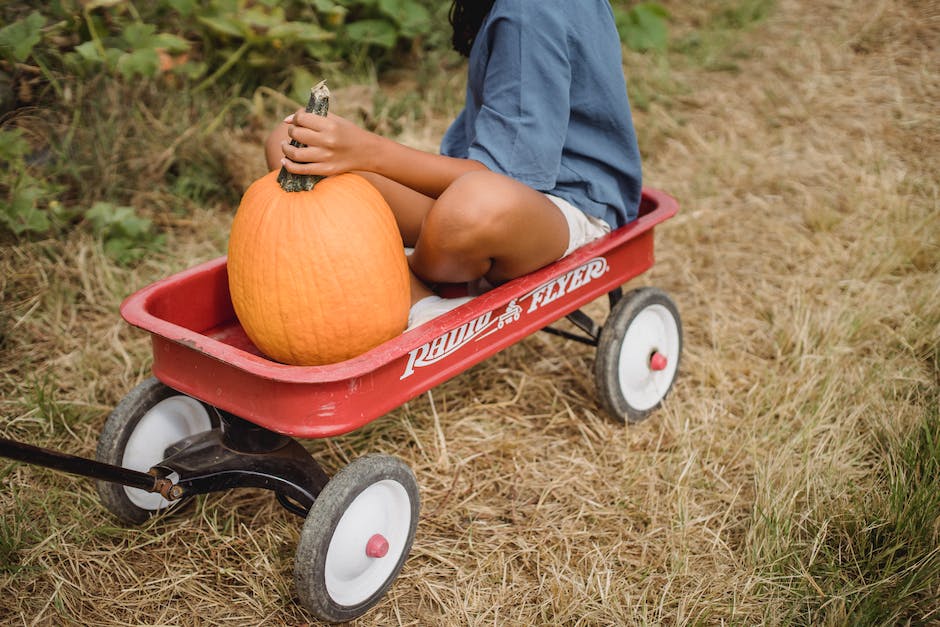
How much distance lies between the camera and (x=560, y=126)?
2045 millimetres

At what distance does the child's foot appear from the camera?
6.70ft

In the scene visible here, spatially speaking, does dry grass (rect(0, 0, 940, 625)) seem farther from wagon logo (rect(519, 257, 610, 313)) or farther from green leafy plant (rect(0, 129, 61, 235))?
wagon logo (rect(519, 257, 610, 313))

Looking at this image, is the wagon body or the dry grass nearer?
the wagon body

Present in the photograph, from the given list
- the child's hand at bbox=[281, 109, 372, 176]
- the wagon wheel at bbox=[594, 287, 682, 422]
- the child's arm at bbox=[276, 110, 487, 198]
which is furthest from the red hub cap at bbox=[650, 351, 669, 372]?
the child's hand at bbox=[281, 109, 372, 176]

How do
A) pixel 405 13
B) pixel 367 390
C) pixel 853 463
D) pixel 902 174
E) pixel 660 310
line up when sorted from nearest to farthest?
1. pixel 367 390
2. pixel 853 463
3. pixel 660 310
4. pixel 902 174
5. pixel 405 13

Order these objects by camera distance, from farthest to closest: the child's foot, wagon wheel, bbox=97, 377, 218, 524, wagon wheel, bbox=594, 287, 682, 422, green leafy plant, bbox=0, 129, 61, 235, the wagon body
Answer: green leafy plant, bbox=0, 129, 61, 235
wagon wheel, bbox=594, 287, 682, 422
the child's foot
wagon wheel, bbox=97, 377, 218, 524
the wagon body

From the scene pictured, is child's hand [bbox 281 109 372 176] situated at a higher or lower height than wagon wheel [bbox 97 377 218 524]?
higher

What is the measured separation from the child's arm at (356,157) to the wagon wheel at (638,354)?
27.3 inches

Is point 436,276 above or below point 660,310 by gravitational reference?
above

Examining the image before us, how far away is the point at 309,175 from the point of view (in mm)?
1758

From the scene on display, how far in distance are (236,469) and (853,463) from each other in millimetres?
1647

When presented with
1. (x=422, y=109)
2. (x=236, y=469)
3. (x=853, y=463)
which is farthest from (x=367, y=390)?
(x=422, y=109)

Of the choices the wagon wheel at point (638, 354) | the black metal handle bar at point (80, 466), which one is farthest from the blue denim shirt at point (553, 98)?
the black metal handle bar at point (80, 466)

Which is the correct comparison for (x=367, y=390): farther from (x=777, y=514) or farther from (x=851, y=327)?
(x=851, y=327)
